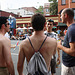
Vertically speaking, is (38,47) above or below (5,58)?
above

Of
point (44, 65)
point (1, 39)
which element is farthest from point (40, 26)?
point (1, 39)

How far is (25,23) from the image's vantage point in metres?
32.2

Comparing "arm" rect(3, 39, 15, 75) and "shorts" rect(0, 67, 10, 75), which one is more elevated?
"arm" rect(3, 39, 15, 75)

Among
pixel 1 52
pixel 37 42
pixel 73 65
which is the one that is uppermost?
pixel 37 42

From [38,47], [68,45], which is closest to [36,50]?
[38,47]

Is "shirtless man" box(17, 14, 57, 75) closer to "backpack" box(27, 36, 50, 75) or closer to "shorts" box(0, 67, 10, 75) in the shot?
"backpack" box(27, 36, 50, 75)

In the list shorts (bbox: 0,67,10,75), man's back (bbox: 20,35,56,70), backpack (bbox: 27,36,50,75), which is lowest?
shorts (bbox: 0,67,10,75)

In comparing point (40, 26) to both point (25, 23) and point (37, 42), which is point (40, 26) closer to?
point (37, 42)

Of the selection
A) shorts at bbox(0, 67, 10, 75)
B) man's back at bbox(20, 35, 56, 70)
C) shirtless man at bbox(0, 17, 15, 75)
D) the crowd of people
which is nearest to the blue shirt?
the crowd of people

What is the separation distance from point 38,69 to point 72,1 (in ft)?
77.9

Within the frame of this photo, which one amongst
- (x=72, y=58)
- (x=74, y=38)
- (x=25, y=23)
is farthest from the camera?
(x=25, y=23)

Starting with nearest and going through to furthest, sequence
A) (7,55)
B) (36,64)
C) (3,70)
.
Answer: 1. (36,64)
2. (7,55)
3. (3,70)

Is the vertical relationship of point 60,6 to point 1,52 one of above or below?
above

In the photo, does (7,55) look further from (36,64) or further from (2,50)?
(36,64)
